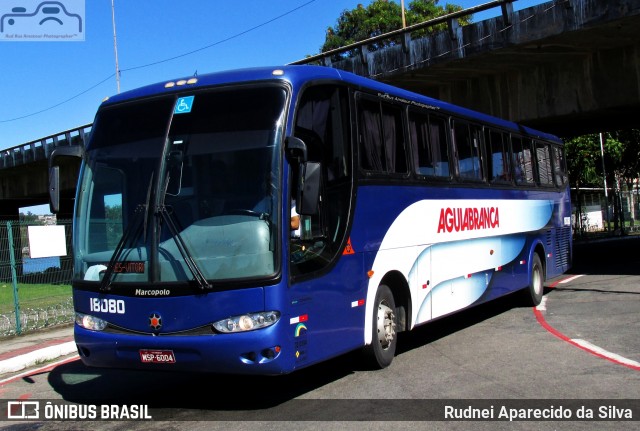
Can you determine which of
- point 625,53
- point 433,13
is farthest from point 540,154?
point 433,13

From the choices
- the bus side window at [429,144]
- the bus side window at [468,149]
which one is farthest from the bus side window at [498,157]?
the bus side window at [429,144]

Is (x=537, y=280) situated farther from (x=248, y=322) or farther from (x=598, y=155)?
(x=598, y=155)

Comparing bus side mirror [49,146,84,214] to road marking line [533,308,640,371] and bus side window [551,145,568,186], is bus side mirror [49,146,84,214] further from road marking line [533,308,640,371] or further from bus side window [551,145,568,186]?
bus side window [551,145,568,186]

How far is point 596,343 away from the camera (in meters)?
9.15

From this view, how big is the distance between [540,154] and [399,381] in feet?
28.3

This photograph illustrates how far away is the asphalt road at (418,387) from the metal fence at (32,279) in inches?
186

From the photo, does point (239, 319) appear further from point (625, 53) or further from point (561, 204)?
point (625, 53)

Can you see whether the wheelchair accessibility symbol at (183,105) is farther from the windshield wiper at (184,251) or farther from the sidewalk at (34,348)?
the sidewalk at (34,348)

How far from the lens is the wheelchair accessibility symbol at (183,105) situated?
6539 mm

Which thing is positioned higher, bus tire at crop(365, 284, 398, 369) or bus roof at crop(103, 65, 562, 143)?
bus roof at crop(103, 65, 562, 143)

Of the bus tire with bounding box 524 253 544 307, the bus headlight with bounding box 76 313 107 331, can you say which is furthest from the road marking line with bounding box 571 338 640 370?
the bus headlight with bounding box 76 313 107 331

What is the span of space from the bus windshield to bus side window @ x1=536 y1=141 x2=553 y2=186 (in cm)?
926

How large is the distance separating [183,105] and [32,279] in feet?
35.2

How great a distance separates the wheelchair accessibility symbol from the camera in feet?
21.5
